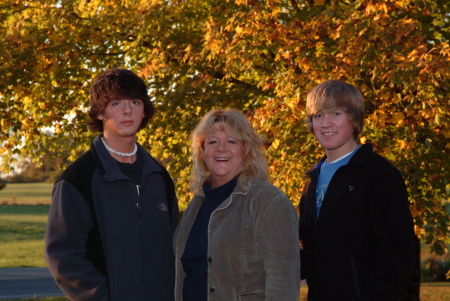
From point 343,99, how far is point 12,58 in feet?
22.5

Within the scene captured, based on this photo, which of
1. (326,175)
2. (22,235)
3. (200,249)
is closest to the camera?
(200,249)

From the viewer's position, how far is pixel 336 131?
134 inches

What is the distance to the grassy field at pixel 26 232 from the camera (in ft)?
46.8

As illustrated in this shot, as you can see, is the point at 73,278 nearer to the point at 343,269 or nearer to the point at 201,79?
the point at 343,269

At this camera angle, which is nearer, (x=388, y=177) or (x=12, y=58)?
(x=388, y=177)

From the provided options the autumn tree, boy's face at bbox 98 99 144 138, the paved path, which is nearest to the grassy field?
the paved path

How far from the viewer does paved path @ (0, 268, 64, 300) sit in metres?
13.9

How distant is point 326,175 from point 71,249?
1.40m

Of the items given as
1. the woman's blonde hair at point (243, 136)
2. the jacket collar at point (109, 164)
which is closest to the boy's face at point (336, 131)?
the woman's blonde hair at point (243, 136)

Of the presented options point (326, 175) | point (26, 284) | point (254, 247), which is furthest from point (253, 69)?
point (26, 284)

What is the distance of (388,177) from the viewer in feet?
10.2

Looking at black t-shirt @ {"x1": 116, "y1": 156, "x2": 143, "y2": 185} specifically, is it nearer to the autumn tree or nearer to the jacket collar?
the jacket collar

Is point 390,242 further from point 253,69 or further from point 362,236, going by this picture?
point 253,69

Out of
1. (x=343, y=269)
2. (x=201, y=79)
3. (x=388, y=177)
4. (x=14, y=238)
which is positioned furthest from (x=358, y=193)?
(x=14, y=238)
